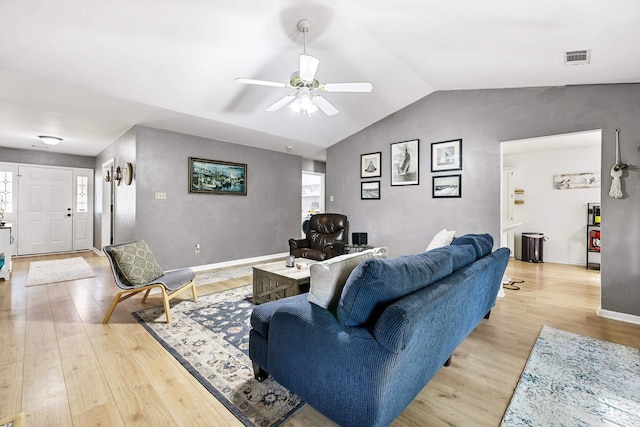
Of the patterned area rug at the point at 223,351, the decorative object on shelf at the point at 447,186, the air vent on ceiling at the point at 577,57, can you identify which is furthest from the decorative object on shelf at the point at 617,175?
the patterned area rug at the point at 223,351

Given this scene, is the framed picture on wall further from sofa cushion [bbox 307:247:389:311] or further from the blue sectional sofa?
sofa cushion [bbox 307:247:389:311]

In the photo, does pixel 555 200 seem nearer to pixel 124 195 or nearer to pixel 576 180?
pixel 576 180

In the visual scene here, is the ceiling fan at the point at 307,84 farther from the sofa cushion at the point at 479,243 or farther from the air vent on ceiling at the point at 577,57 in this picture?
the air vent on ceiling at the point at 577,57

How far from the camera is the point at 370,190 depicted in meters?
5.40

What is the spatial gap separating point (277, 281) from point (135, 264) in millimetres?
1419

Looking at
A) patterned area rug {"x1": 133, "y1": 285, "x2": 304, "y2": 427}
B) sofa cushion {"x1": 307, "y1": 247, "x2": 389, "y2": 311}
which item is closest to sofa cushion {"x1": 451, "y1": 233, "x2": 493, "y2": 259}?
sofa cushion {"x1": 307, "y1": 247, "x2": 389, "y2": 311}

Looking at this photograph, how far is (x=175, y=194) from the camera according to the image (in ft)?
15.7

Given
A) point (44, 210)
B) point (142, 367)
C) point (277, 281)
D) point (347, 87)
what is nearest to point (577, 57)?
point (347, 87)

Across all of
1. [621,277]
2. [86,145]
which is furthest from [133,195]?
[621,277]

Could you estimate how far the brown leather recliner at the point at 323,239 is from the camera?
453cm

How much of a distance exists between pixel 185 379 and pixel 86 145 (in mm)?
6131

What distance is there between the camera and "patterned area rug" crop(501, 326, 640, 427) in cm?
157

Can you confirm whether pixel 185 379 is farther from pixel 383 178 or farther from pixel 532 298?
pixel 383 178

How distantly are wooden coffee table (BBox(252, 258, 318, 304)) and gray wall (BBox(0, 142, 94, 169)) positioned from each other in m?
6.48
